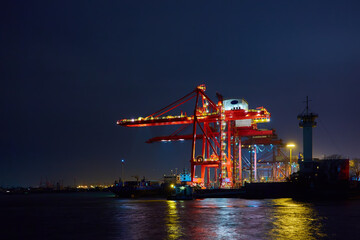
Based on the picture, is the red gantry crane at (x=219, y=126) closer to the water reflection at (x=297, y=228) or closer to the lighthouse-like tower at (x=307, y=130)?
the lighthouse-like tower at (x=307, y=130)

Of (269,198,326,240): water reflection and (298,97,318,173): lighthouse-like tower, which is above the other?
(298,97,318,173): lighthouse-like tower

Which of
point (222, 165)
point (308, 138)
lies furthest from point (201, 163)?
point (308, 138)

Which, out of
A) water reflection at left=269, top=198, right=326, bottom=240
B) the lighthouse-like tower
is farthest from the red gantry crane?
water reflection at left=269, top=198, right=326, bottom=240

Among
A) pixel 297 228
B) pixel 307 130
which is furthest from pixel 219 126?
pixel 297 228

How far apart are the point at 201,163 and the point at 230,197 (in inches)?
342

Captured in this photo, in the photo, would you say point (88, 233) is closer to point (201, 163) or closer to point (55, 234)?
point (55, 234)

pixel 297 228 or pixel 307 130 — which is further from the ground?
pixel 307 130

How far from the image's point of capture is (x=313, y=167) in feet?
186

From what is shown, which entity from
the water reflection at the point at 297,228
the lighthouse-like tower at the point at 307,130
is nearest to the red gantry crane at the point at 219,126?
the lighthouse-like tower at the point at 307,130

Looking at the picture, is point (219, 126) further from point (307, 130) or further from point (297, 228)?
point (297, 228)

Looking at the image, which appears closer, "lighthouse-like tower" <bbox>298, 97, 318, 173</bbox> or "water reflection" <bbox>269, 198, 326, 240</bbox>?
"water reflection" <bbox>269, 198, 326, 240</bbox>

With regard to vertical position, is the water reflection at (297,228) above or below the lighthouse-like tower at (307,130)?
below

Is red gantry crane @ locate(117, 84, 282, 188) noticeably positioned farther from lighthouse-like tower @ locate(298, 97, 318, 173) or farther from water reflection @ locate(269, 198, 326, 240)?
water reflection @ locate(269, 198, 326, 240)

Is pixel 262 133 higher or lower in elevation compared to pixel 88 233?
higher
